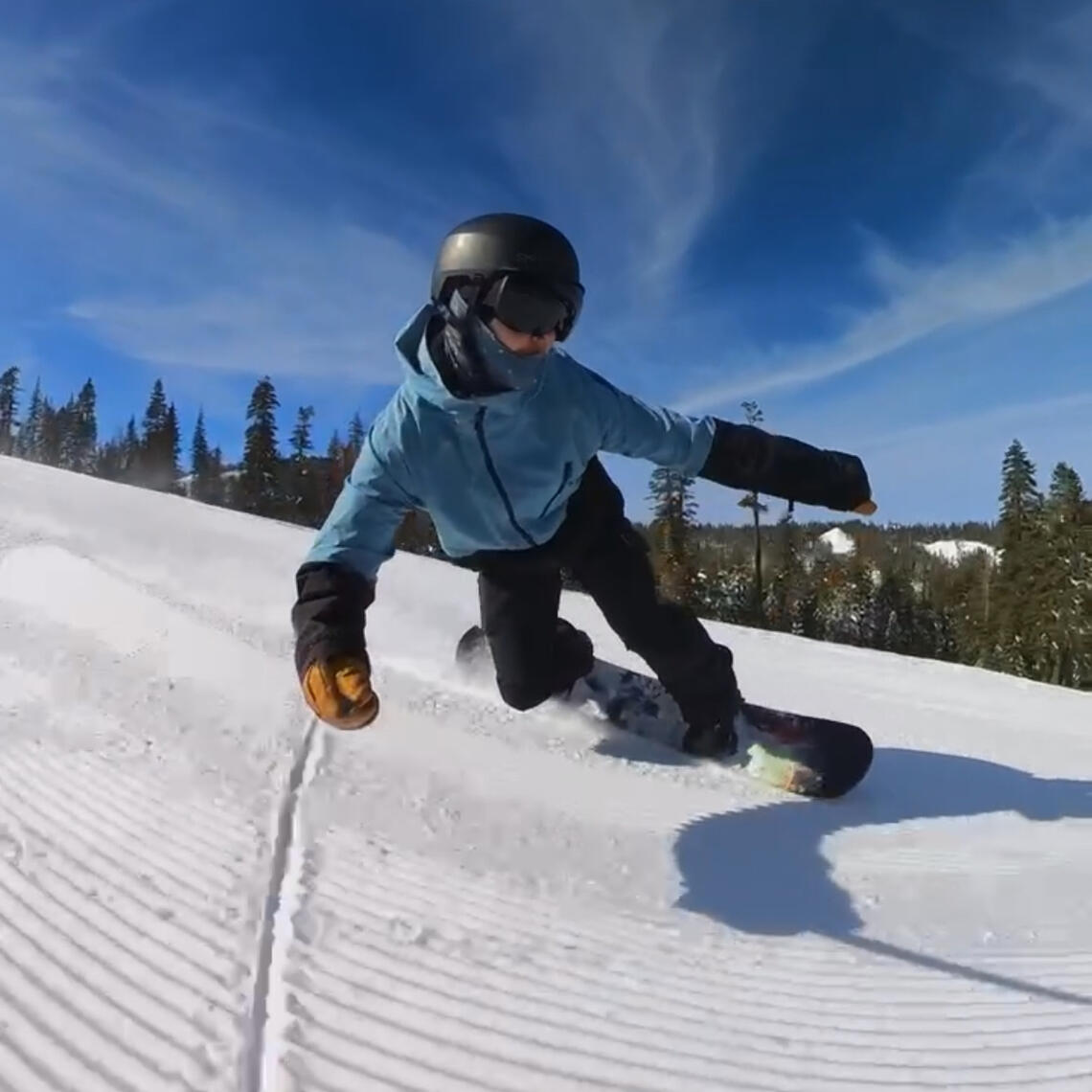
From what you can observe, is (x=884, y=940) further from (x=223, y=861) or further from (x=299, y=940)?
(x=223, y=861)

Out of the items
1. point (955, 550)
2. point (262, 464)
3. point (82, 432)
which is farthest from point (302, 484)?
point (955, 550)

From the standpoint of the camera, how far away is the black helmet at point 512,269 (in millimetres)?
2902

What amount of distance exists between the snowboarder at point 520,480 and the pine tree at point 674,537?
107 ft

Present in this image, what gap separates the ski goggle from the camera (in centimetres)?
289

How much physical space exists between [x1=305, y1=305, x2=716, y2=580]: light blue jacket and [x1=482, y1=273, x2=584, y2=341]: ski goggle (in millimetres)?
230

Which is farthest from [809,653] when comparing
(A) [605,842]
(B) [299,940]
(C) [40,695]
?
(B) [299,940]

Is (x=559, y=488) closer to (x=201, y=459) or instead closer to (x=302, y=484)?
(x=302, y=484)

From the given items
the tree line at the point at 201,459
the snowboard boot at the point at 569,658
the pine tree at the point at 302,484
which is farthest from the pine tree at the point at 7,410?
the snowboard boot at the point at 569,658

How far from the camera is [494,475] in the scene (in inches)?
130

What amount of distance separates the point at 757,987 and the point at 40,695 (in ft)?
10.6

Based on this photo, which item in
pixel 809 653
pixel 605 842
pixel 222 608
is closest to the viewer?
pixel 605 842

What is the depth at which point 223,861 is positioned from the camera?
2361 mm

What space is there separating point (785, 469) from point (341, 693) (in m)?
1.81

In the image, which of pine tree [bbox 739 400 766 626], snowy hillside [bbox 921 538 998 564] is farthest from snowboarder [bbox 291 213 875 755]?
snowy hillside [bbox 921 538 998 564]
